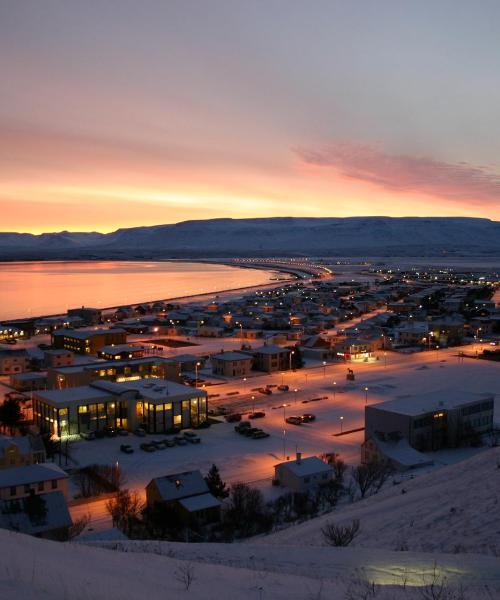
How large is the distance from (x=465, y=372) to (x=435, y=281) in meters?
38.5

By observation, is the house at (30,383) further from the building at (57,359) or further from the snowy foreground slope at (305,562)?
the snowy foreground slope at (305,562)

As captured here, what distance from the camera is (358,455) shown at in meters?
9.84

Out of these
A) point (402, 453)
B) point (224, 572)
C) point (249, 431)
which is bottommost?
point (249, 431)

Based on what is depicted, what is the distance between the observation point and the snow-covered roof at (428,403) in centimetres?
1045

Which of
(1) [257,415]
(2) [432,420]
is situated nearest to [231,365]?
(1) [257,415]

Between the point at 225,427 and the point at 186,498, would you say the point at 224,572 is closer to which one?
the point at 186,498

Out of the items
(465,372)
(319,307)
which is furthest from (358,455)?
(319,307)

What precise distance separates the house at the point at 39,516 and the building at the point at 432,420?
16.8 feet

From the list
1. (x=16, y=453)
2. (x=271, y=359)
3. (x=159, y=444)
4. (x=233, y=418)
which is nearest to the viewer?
(x=16, y=453)

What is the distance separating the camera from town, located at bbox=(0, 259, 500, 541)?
24.4 ft

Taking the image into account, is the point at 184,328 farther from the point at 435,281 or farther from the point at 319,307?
the point at 435,281

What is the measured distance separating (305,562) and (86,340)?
17.4 meters

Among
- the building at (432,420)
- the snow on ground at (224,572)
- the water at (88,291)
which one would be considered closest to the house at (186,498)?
the snow on ground at (224,572)

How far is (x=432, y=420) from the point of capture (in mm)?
10422
